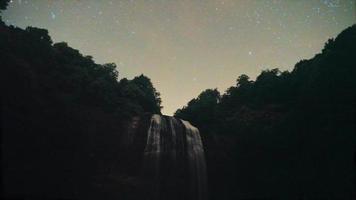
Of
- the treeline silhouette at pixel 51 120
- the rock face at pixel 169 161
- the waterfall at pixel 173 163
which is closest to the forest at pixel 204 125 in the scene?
the treeline silhouette at pixel 51 120

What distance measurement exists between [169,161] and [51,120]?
8997 millimetres

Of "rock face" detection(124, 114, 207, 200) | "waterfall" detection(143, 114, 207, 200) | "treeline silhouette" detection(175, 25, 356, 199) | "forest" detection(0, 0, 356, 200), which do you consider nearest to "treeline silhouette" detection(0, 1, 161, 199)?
"forest" detection(0, 0, 356, 200)

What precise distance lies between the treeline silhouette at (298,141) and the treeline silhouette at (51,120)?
8842mm

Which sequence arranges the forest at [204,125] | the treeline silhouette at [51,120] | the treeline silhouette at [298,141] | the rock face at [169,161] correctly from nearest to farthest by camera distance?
the treeline silhouette at [51,120], the forest at [204,125], the rock face at [169,161], the treeline silhouette at [298,141]

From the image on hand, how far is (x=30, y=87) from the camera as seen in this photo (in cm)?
Result: 2080

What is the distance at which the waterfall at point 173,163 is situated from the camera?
74.0 feet

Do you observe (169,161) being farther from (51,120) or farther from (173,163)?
(51,120)

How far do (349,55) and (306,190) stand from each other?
14218mm

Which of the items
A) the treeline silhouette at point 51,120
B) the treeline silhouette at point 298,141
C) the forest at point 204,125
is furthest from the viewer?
the treeline silhouette at point 298,141

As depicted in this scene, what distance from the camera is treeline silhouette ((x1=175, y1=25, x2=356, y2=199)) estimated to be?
86.8 ft

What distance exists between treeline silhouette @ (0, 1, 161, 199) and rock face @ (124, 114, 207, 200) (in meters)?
2.14

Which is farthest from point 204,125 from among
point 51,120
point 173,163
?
point 51,120

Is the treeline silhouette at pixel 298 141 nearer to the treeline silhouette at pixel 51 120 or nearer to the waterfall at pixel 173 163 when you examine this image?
the waterfall at pixel 173 163

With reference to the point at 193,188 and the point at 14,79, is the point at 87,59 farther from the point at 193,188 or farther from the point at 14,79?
the point at 193,188
